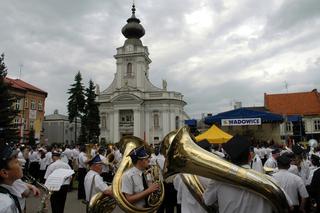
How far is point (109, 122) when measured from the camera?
6300cm

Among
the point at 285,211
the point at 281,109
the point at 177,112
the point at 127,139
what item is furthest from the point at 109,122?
the point at 285,211

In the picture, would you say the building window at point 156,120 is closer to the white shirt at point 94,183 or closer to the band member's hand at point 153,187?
the white shirt at point 94,183

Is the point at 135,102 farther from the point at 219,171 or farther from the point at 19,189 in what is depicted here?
the point at 19,189

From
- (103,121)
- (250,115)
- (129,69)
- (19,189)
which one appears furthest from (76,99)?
(19,189)

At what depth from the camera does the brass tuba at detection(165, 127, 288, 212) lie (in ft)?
10.2

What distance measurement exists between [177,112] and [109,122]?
13.5 meters

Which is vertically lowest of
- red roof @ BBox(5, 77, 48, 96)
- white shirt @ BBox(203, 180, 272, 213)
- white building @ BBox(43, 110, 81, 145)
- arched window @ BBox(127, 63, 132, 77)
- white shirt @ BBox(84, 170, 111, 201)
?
white shirt @ BBox(84, 170, 111, 201)

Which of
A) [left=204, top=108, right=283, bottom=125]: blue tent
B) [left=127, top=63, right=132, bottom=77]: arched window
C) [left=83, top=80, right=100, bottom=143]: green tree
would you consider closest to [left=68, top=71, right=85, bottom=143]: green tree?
[left=83, top=80, right=100, bottom=143]: green tree

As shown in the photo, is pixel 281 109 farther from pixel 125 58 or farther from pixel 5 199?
pixel 5 199

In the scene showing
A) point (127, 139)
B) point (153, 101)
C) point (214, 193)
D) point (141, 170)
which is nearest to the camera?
point (214, 193)

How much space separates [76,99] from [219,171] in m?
53.0

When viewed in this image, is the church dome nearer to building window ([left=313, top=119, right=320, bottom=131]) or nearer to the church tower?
the church tower

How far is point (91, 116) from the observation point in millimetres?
55062

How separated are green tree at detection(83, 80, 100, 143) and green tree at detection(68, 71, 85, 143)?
1060 millimetres
